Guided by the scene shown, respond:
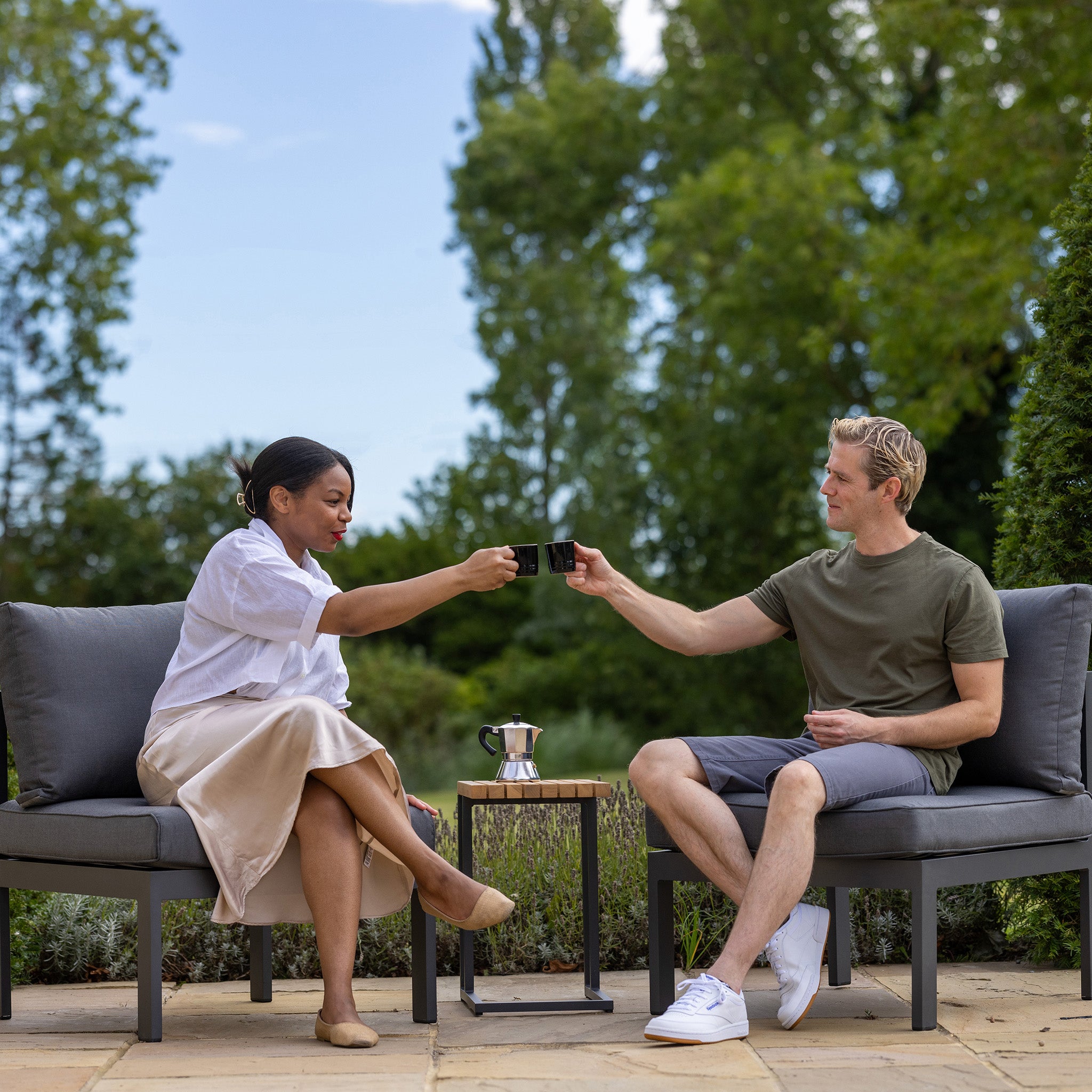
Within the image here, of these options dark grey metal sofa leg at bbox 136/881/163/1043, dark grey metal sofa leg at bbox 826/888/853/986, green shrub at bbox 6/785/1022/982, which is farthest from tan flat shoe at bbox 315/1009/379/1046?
dark grey metal sofa leg at bbox 826/888/853/986

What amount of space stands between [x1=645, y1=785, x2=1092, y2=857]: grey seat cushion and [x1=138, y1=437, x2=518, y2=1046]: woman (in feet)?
2.05

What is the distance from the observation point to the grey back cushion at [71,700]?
332 cm

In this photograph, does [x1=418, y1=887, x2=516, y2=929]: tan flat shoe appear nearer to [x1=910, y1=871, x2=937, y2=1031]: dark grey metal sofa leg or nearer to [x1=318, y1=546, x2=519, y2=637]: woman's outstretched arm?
[x1=318, y1=546, x2=519, y2=637]: woman's outstretched arm

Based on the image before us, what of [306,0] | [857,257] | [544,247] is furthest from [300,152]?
[857,257]

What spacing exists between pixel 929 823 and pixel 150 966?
1.78 meters

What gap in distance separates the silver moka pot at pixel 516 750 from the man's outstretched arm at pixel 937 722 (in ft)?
2.54

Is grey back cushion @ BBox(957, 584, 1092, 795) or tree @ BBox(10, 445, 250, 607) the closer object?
grey back cushion @ BBox(957, 584, 1092, 795)

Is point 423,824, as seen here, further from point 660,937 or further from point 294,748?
point 660,937

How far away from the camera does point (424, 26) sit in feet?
67.5

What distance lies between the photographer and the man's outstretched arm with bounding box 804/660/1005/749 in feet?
10.5

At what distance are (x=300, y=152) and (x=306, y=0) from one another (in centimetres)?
232

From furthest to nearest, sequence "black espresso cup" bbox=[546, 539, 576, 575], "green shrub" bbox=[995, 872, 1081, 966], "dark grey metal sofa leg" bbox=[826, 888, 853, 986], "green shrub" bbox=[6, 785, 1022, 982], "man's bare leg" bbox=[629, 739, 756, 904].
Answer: "green shrub" bbox=[6, 785, 1022, 982]
"green shrub" bbox=[995, 872, 1081, 966]
"dark grey metal sofa leg" bbox=[826, 888, 853, 986]
"black espresso cup" bbox=[546, 539, 576, 575]
"man's bare leg" bbox=[629, 739, 756, 904]

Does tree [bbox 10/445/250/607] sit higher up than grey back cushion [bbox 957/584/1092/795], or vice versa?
tree [bbox 10/445/250/607]

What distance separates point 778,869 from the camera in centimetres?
292
